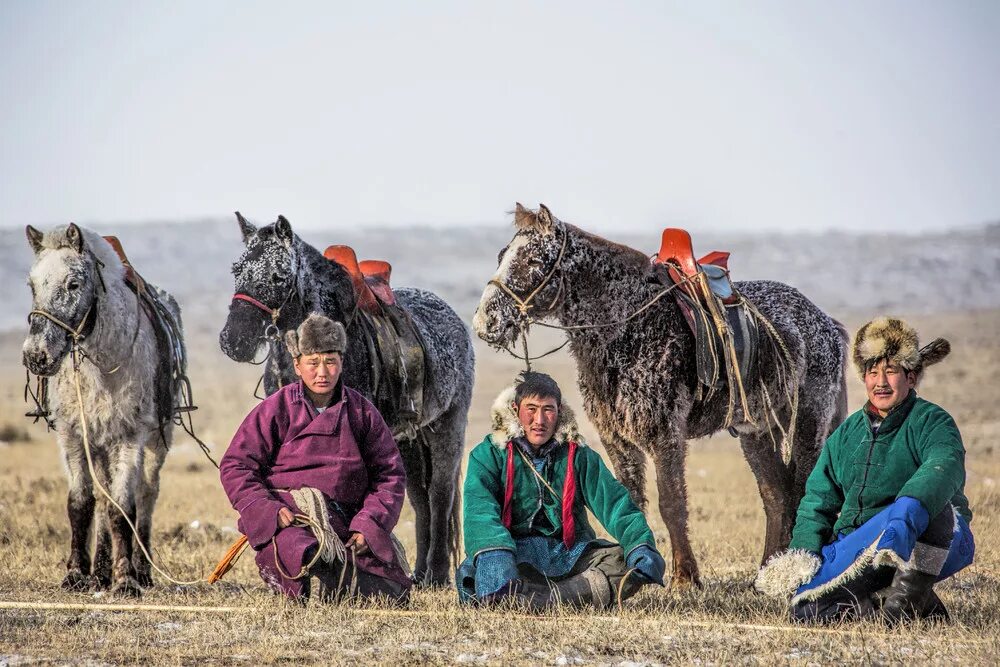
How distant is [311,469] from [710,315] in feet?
9.85

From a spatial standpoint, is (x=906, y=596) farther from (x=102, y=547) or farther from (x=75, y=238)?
(x=75, y=238)

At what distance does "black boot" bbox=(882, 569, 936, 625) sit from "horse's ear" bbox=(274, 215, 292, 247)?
422 centimetres

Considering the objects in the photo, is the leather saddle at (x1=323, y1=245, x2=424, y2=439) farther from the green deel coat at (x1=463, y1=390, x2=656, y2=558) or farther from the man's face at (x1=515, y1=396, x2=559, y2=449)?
the man's face at (x1=515, y1=396, x2=559, y2=449)

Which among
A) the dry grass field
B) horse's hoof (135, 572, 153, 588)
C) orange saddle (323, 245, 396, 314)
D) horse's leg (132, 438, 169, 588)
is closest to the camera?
the dry grass field

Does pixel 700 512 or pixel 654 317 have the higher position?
pixel 654 317

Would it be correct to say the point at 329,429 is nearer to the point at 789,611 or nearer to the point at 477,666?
the point at 477,666

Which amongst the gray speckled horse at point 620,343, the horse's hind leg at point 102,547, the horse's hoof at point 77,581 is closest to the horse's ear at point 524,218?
the gray speckled horse at point 620,343

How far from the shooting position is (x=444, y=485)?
9812 mm

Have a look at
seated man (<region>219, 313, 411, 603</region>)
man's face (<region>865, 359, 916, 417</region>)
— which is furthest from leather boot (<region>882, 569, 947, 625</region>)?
seated man (<region>219, 313, 411, 603</region>)

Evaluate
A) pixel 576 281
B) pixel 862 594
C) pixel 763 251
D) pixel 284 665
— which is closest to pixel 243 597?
pixel 284 665

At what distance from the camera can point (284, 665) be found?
5746mm

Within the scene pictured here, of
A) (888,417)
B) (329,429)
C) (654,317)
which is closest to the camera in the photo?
(888,417)

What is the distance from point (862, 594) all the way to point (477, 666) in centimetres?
229

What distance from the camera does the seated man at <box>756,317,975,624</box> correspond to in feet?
21.5
